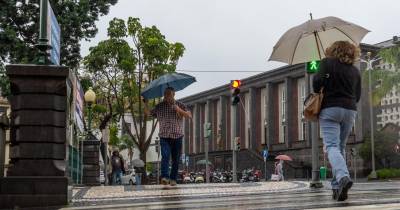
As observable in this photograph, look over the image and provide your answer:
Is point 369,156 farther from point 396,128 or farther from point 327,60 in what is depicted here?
point 327,60

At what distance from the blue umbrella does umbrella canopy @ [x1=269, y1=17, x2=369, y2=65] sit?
5.53 ft

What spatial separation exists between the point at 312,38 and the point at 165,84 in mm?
2744

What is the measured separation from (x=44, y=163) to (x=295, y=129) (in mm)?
61698

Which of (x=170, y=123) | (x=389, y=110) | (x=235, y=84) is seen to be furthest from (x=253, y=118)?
(x=170, y=123)

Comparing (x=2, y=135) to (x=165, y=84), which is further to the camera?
(x=165, y=84)

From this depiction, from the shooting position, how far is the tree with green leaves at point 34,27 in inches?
950

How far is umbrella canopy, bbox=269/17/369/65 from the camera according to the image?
9594 millimetres

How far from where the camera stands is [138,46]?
123ft

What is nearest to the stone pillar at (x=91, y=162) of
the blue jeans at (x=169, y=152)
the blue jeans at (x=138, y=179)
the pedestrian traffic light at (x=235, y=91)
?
the pedestrian traffic light at (x=235, y=91)

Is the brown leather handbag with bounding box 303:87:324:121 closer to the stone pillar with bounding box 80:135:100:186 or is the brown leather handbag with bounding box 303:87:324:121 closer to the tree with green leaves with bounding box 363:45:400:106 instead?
the stone pillar with bounding box 80:135:100:186

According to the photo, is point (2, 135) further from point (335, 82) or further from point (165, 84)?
point (335, 82)

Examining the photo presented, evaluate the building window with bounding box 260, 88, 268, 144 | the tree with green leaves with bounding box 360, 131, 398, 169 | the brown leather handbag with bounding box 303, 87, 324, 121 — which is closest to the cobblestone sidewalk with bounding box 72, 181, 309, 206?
the brown leather handbag with bounding box 303, 87, 324, 121

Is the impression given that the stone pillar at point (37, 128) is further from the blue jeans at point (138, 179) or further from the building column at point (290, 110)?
the building column at point (290, 110)

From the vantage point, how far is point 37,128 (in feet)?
25.6
